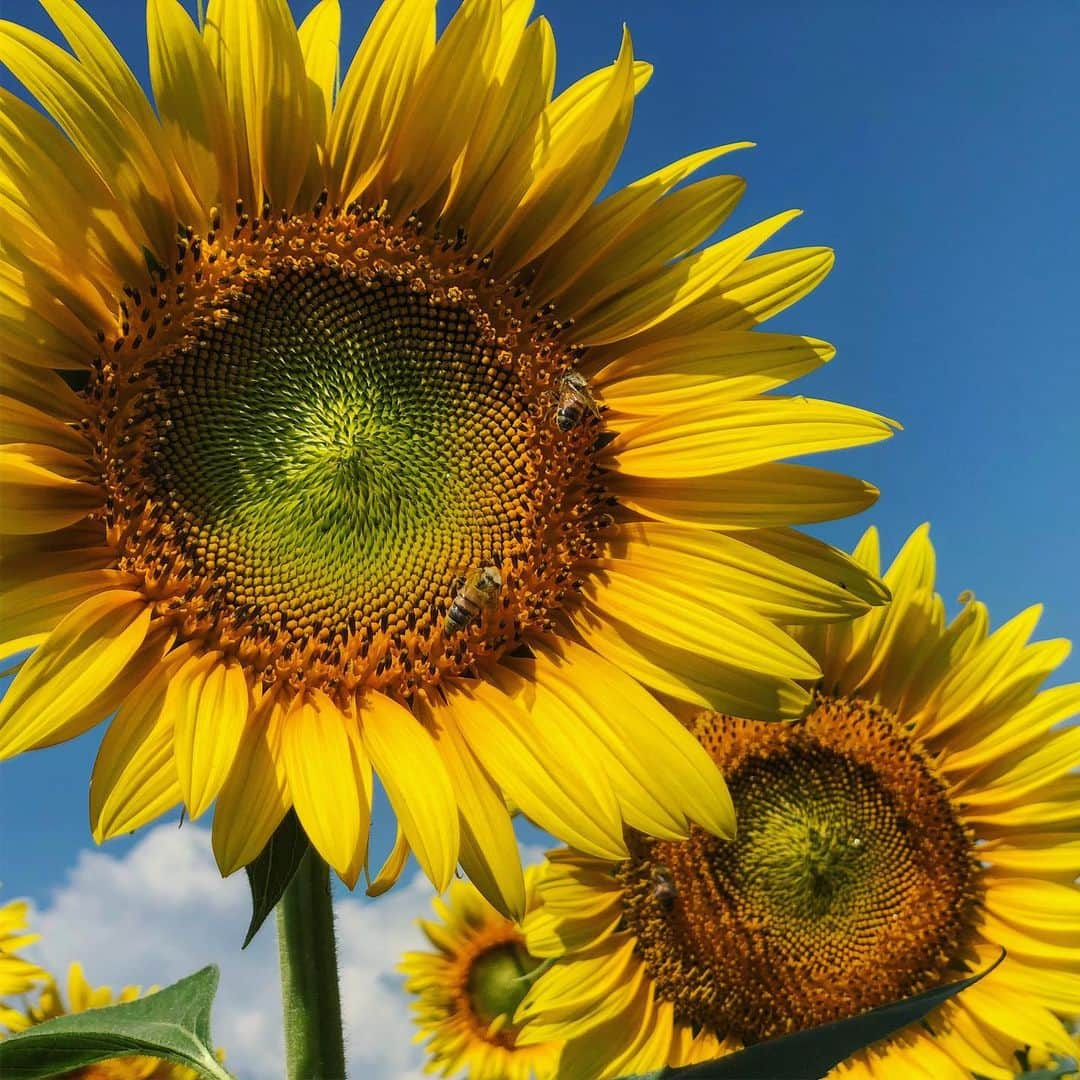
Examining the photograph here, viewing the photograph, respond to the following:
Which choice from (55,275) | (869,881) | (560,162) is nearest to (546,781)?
(560,162)

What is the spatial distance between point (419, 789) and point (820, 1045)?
92 cm

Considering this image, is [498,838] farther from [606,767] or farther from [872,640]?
[872,640]

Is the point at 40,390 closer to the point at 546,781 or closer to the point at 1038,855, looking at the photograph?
the point at 546,781

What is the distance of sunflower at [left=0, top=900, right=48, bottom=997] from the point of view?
6152mm

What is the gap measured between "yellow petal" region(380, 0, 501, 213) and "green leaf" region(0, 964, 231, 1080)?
6.47 ft

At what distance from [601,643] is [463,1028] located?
4.44 metres

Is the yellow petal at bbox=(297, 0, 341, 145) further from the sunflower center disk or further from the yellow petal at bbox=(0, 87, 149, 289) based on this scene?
the sunflower center disk

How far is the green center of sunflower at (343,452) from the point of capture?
2.98 metres

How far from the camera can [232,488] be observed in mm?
3066

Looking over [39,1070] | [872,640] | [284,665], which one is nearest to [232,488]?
[284,665]

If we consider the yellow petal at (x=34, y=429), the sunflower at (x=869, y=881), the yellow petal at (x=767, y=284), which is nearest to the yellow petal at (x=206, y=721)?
the yellow petal at (x=34, y=429)

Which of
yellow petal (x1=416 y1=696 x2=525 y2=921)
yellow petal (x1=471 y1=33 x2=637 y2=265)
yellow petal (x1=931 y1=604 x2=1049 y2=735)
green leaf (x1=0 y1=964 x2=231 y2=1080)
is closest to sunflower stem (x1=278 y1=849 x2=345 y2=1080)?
green leaf (x1=0 y1=964 x2=231 y2=1080)

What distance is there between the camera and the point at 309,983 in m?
2.94

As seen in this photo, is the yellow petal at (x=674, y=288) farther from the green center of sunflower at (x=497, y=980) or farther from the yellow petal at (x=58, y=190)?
the green center of sunflower at (x=497, y=980)
